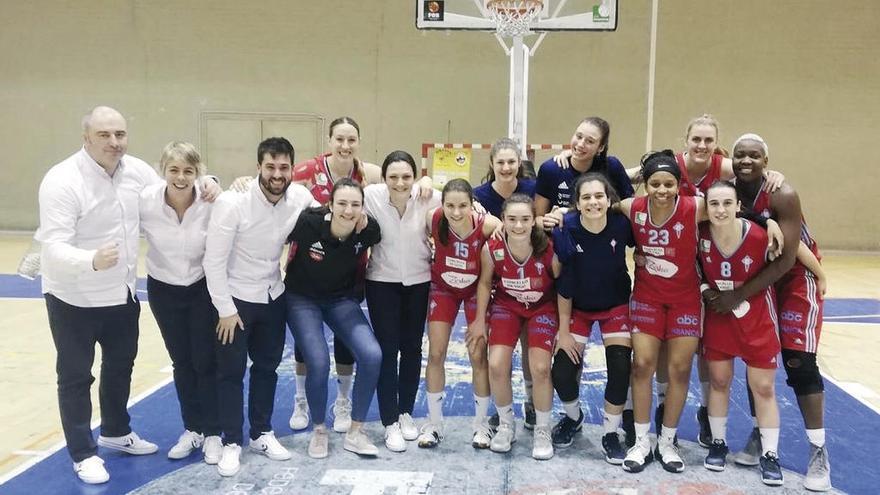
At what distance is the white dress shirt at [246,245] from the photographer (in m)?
3.32

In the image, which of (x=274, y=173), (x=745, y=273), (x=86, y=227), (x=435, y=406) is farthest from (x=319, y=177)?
(x=745, y=273)

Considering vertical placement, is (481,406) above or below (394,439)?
Answer: above

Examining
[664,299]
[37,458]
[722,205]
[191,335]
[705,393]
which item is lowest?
[37,458]

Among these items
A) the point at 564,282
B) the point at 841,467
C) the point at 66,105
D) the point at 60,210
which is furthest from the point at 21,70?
the point at 841,467

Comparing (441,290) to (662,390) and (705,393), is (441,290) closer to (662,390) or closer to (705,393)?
(662,390)

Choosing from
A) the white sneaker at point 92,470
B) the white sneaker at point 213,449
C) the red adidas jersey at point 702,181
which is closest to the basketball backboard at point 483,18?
the red adidas jersey at point 702,181

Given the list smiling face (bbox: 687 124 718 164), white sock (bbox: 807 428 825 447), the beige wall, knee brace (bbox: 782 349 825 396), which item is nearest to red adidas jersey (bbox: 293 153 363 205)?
smiling face (bbox: 687 124 718 164)

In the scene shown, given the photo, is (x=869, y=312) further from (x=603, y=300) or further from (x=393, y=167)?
(x=393, y=167)

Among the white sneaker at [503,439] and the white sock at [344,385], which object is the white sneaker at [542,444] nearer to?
the white sneaker at [503,439]

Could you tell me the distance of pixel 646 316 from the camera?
11.3ft

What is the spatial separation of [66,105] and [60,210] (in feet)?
34.1

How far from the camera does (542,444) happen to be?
3.55 m

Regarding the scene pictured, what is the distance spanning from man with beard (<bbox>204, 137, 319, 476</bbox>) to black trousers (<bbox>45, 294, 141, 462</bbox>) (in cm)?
51

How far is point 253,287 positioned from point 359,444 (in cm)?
105
